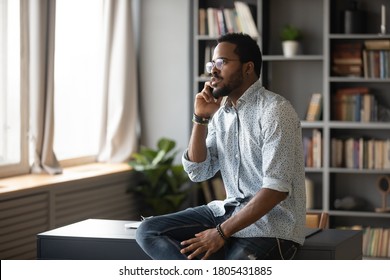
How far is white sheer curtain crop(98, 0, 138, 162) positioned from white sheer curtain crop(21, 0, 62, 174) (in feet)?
2.96

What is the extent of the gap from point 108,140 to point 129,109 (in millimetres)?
305

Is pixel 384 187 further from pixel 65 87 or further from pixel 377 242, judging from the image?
pixel 65 87

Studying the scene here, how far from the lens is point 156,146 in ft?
21.2

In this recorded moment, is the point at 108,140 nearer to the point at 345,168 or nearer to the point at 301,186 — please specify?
the point at 345,168

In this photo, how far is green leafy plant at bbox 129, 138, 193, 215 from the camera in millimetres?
6008

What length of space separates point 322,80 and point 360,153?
66 cm

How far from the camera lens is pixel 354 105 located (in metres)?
5.99

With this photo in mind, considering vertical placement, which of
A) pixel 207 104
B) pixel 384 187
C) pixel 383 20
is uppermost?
pixel 383 20

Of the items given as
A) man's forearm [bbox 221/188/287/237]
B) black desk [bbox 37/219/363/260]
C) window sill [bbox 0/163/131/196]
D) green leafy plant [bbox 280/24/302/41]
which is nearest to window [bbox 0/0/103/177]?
window sill [bbox 0/163/131/196]

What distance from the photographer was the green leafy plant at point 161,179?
6008 mm

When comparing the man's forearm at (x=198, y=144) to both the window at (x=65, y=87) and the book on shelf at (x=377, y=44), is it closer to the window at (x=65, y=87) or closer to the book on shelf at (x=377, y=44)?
the window at (x=65, y=87)

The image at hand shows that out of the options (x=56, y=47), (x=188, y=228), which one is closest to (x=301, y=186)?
(x=188, y=228)

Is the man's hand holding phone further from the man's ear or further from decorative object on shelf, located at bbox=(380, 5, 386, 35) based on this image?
decorative object on shelf, located at bbox=(380, 5, 386, 35)

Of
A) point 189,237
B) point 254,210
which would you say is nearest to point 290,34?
point 189,237
